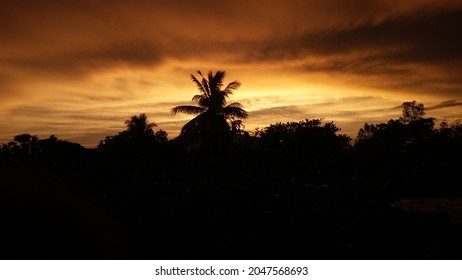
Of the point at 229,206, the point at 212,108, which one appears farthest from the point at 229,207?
the point at 212,108

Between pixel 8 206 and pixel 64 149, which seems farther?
pixel 64 149

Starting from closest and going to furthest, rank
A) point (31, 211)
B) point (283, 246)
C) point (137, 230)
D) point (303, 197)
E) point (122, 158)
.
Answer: point (283, 246), point (137, 230), point (31, 211), point (303, 197), point (122, 158)

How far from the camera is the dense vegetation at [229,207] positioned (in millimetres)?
4879

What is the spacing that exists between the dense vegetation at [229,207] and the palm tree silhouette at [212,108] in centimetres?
527

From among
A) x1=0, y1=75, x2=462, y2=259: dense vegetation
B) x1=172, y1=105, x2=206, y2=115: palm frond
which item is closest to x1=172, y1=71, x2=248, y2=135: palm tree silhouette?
x1=172, y1=105, x2=206, y2=115: palm frond

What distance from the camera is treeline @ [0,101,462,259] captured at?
4895 millimetres

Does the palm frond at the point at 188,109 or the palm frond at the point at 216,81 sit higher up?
the palm frond at the point at 216,81

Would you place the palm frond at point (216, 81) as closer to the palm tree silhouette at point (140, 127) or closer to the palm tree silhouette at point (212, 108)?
the palm tree silhouette at point (212, 108)

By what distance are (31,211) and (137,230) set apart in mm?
1959

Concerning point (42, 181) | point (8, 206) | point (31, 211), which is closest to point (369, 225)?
point (31, 211)

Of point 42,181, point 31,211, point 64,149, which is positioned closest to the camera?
point 31,211

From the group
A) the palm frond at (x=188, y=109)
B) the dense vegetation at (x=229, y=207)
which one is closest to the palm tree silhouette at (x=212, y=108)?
the palm frond at (x=188, y=109)
